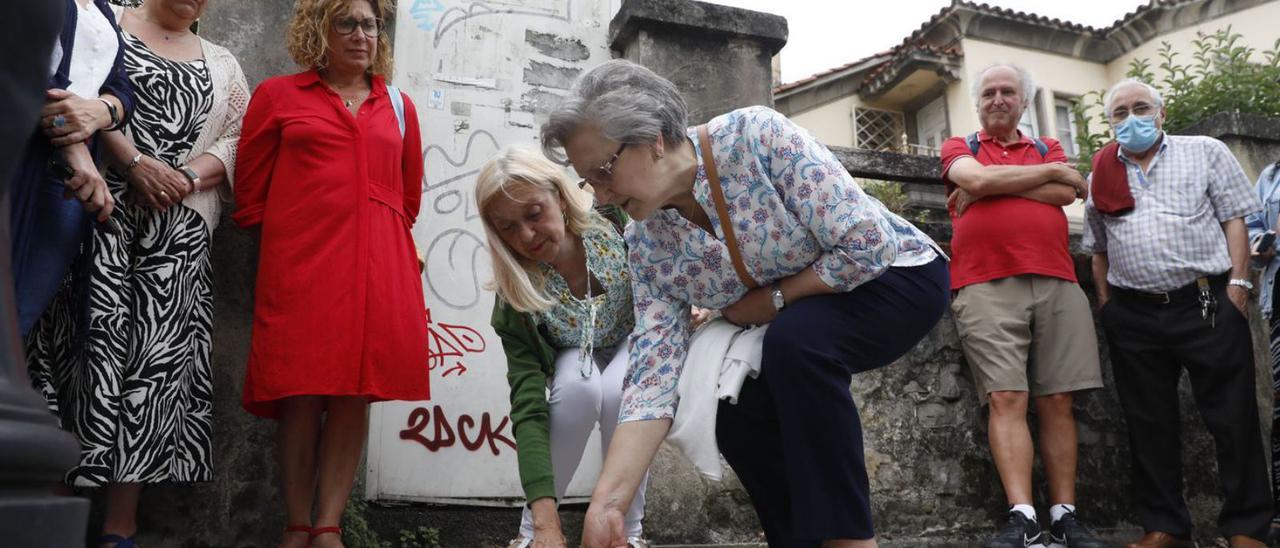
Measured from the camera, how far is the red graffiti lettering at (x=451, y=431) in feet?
12.8

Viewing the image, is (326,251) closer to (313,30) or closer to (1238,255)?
(313,30)

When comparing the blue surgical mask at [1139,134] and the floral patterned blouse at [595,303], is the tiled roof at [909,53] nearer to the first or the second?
the blue surgical mask at [1139,134]

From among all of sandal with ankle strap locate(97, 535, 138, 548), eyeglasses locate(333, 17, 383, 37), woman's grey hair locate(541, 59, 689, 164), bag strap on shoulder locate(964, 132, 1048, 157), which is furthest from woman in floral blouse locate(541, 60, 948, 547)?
bag strap on shoulder locate(964, 132, 1048, 157)

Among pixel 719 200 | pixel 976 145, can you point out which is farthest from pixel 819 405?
pixel 976 145

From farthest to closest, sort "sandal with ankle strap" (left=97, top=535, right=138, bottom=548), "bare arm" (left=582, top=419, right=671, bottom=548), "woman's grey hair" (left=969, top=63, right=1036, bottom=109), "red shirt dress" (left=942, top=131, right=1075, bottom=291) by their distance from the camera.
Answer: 1. "woman's grey hair" (left=969, top=63, right=1036, bottom=109)
2. "red shirt dress" (left=942, top=131, right=1075, bottom=291)
3. "sandal with ankle strap" (left=97, top=535, right=138, bottom=548)
4. "bare arm" (left=582, top=419, right=671, bottom=548)

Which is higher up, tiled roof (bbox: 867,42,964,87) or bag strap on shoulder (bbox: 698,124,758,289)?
tiled roof (bbox: 867,42,964,87)

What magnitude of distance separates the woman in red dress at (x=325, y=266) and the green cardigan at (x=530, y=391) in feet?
1.29

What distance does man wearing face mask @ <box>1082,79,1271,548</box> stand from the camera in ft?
13.5

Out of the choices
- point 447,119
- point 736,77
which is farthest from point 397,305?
point 736,77

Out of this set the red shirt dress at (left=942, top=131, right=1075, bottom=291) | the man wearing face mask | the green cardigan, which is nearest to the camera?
the green cardigan

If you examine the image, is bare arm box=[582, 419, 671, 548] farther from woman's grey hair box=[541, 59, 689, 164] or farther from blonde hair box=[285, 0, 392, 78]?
blonde hair box=[285, 0, 392, 78]

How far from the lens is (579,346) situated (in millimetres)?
3119

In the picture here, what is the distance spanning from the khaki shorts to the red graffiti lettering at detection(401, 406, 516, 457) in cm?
192

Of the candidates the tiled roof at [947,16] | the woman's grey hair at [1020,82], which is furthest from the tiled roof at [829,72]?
the woman's grey hair at [1020,82]
